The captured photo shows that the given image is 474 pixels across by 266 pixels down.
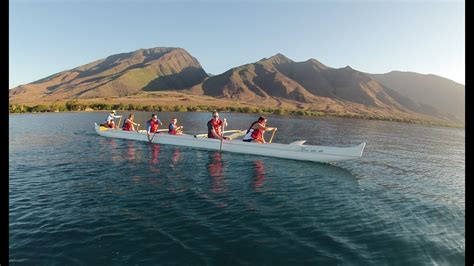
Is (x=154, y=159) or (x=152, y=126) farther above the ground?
(x=152, y=126)

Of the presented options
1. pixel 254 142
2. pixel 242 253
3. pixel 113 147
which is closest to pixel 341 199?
pixel 242 253

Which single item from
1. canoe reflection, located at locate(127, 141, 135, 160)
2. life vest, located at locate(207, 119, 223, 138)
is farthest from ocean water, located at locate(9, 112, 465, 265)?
life vest, located at locate(207, 119, 223, 138)

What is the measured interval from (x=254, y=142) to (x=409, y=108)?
665 feet

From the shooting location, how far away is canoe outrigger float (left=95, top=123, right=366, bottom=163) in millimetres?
21972

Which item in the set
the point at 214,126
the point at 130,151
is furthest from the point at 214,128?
the point at 130,151

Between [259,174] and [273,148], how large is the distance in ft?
17.9

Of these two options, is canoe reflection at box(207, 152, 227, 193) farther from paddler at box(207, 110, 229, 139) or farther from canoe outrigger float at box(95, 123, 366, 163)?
paddler at box(207, 110, 229, 139)

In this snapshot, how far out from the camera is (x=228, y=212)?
12930 mm

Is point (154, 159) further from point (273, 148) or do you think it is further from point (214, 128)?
point (273, 148)

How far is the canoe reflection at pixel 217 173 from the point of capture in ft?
53.6

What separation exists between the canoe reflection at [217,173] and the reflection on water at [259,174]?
1771 mm

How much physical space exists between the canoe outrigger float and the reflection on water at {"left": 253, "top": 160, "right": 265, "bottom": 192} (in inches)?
73.0

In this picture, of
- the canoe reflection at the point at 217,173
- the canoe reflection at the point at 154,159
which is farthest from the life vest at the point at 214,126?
the canoe reflection at the point at 154,159
